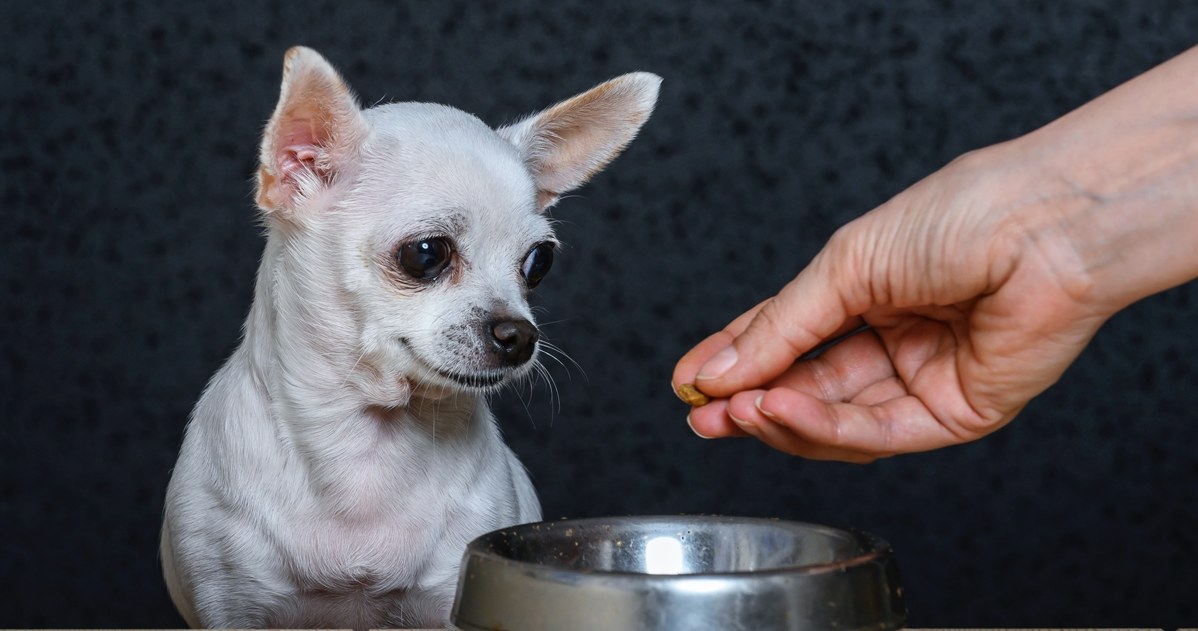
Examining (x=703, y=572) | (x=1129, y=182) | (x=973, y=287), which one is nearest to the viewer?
(x=703, y=572)

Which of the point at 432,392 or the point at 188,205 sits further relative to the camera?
the point at 188,205

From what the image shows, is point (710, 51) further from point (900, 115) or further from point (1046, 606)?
point (1046, 606)

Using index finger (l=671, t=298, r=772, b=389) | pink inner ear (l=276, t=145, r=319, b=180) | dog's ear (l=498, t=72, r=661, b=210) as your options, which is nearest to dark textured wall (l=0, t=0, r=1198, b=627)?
dog's ear (l=498, t=72, r=661, b=210)

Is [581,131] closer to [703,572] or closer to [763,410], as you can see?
[763,410]

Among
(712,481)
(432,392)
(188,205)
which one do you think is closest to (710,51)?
(712,481)

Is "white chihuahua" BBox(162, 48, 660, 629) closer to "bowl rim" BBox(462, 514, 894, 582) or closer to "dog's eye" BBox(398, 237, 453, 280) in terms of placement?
"dog's eye" BBox(398, 237, 453, 280)

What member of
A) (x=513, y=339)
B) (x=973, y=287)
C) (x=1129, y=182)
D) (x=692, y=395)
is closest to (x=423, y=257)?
(x=513, y=339)
